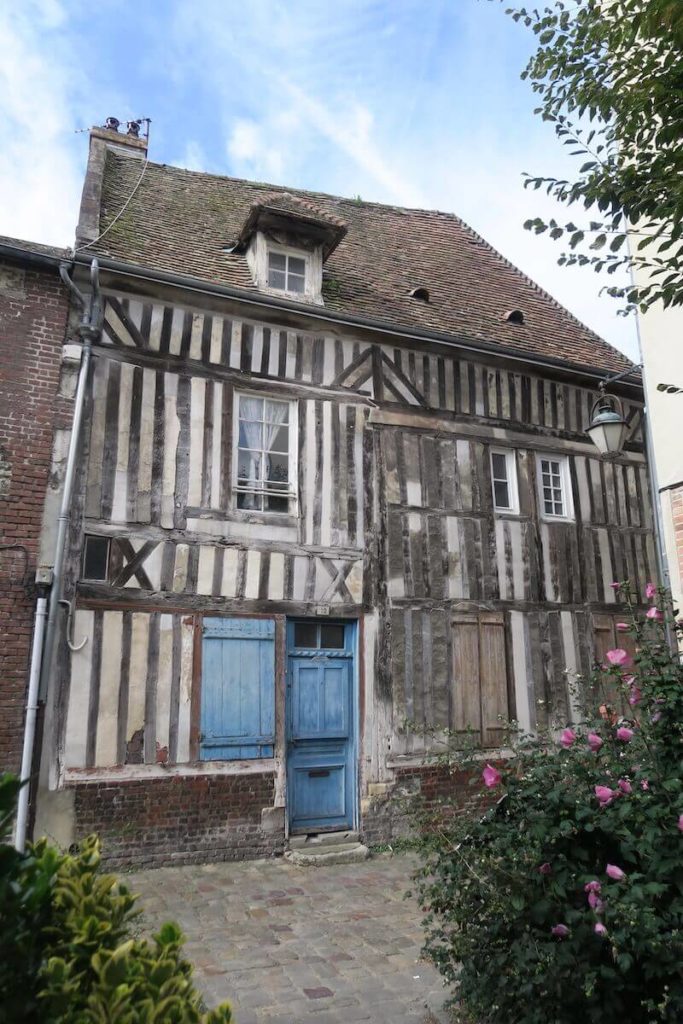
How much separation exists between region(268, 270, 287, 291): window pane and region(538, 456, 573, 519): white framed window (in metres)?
3.95

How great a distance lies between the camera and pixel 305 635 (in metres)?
7.85

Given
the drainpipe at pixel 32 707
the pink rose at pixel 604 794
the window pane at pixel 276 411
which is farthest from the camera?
the window pane at pixel 276 411

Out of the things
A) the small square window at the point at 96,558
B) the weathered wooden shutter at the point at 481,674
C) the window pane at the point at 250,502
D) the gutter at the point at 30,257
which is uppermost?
the gutter at the point at 30,257

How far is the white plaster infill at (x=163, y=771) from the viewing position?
21.4ft

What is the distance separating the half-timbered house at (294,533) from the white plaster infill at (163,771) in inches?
0.8

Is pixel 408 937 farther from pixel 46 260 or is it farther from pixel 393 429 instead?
pixel 46 260

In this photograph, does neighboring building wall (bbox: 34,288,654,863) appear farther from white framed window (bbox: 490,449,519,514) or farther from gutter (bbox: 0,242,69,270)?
gutter (bbox: 0,242,69,270)

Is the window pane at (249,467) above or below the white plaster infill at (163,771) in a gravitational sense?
above

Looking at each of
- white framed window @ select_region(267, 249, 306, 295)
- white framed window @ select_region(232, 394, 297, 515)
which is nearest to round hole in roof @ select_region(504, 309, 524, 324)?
white framed window @ select_region(267, 249, 306, 295)

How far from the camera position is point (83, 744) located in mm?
6551

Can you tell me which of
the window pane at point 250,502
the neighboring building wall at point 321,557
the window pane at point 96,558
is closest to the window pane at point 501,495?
the neighboring building wall at point 321,557

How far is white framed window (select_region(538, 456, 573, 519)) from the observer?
9.55 metres

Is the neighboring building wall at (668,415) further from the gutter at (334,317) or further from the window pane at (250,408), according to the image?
the window pane at (250,408)

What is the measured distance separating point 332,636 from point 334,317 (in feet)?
11.7
